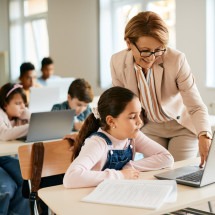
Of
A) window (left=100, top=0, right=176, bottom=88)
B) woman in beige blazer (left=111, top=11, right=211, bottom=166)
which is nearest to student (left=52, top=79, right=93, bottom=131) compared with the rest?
woman in beige blazer (left=111, top=11, right=211, bottom=166)

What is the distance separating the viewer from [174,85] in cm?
203

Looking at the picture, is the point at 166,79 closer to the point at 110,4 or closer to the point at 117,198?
the point at 117,198

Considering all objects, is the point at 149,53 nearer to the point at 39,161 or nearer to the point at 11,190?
the point at 39,161

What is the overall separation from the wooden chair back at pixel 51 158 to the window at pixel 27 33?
6191 mm

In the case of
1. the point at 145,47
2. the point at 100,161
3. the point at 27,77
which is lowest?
the point at 100,161

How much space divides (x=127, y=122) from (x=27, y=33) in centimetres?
724

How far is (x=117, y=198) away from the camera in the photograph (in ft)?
4.45

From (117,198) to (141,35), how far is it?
0.74m

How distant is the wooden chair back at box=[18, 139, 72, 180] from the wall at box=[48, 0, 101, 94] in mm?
4663

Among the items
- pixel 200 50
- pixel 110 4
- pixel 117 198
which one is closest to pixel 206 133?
pixel 117 198

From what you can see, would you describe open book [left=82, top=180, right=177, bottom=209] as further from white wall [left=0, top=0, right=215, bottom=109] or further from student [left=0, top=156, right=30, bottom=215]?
white wall [left=0, top=0, right=215, bottom=109]

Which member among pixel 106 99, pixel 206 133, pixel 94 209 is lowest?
pixel 94 209

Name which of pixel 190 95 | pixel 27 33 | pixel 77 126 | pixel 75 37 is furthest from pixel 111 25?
pixel 190 95

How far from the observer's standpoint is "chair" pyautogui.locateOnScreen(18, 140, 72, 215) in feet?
5.88
